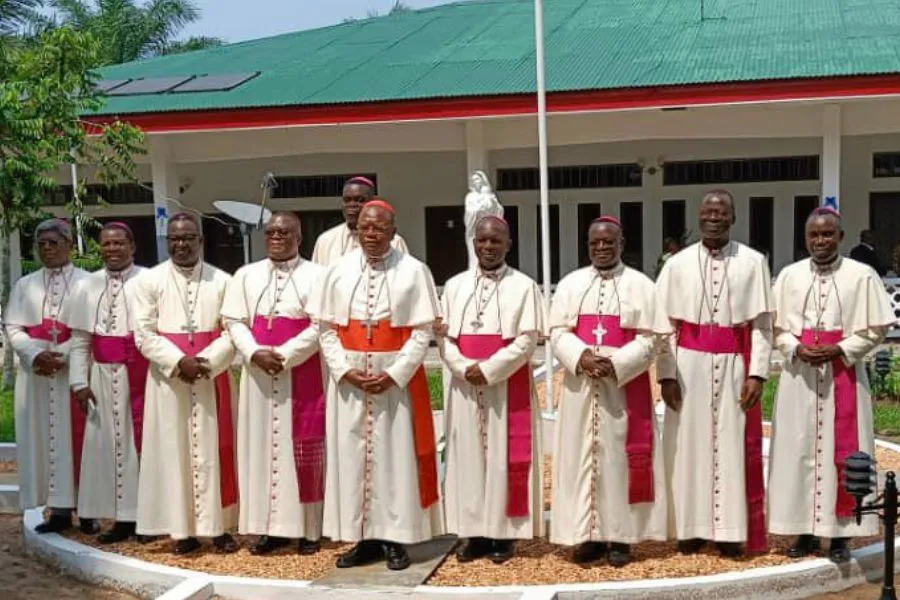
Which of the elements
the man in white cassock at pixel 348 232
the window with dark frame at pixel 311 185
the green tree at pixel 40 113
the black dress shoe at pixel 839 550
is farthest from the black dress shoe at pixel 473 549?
the window with dark frame at pixel 311 185

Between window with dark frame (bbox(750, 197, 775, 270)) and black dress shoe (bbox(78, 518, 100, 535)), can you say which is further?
window with dark frame (bbox(750, 197, 775, 270))

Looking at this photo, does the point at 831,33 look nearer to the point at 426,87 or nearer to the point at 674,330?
the point at 426,87

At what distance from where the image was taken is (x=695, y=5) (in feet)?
64.7

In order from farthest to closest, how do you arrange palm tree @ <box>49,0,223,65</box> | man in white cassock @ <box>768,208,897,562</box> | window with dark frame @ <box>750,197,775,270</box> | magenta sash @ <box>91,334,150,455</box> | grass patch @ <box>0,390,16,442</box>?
1. palm tree @ <box>49,0,223,65</box>
2. window with dark frame @ <box>750,197,775,270</box>
3. grass patch @ <box>0,390,16,442</box>
4. magenta sash @ <box>91,334,150,455</box>
5. man in white cassock @ <box>768,208,897,562</box>

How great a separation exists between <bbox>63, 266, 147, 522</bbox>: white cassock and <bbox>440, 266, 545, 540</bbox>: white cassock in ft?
6.82

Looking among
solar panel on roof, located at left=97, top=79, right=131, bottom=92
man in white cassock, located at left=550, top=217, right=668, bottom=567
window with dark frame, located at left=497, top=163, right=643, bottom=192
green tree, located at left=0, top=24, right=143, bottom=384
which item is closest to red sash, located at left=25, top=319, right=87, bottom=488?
green tree, located at left=0, top=24, right=143, bottom=384

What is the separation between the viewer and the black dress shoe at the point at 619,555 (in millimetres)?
5788

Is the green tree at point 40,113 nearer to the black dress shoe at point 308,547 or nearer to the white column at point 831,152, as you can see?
the black dress shoe at point 308,547

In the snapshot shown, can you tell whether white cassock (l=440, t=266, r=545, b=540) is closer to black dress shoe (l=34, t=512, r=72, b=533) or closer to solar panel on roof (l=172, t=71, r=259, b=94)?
black dress shoe (l=34, t=512, r=72, b=533)

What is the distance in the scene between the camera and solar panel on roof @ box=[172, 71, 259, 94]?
1703cm

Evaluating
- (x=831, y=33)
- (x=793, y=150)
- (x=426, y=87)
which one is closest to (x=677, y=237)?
(x=793, y=150)

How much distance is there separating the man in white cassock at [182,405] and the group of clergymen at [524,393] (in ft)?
0.05

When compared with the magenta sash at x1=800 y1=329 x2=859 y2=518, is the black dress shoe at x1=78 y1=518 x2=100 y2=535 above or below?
below

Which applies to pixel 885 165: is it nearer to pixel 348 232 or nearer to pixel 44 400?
pixel 348 232
